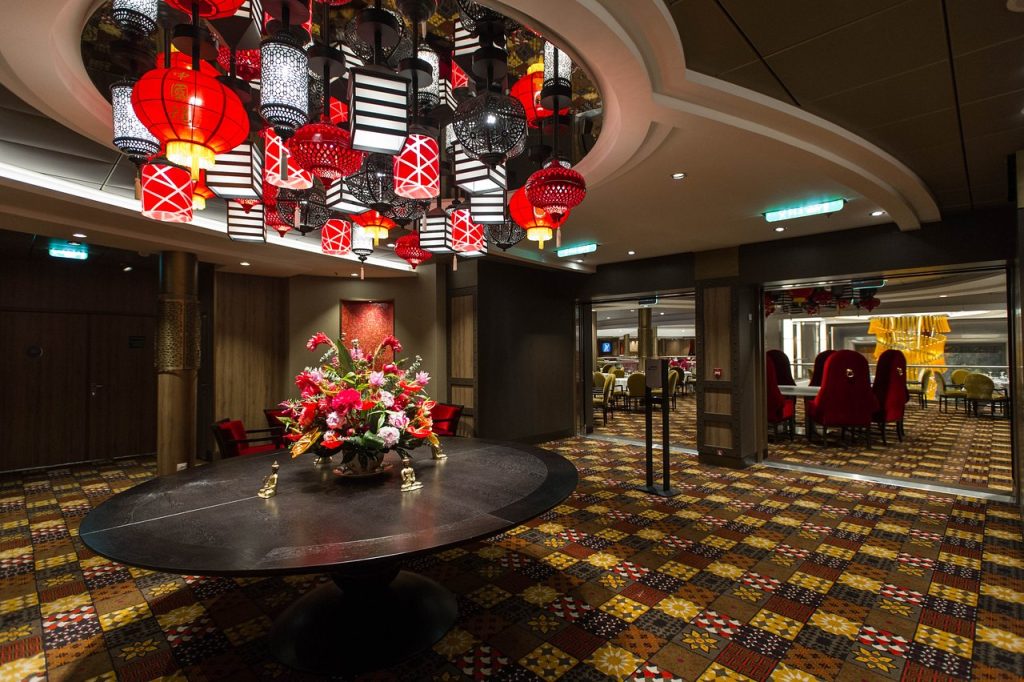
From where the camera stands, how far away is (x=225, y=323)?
6.98m

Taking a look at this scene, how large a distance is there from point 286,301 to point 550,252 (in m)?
4.14

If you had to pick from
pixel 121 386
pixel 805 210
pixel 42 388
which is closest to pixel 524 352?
pixel 805 210

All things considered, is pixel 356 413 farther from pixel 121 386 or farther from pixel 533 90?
pixel 121 386

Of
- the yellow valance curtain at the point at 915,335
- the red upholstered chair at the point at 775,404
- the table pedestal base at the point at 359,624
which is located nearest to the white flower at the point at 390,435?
the table pedestal base at the point at 359,624

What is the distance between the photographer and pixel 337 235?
3637 mm

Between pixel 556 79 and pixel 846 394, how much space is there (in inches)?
266

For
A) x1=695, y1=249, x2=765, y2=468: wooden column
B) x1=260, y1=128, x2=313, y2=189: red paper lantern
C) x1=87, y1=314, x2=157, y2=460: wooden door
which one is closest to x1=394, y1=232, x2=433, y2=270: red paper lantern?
x1=260, y1=128, x2=313, y2=189: red paper lantern

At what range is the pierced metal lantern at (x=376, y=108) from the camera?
5.90 feet

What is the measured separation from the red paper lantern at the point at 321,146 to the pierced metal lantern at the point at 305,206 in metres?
1.20

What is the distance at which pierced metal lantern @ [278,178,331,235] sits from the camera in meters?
3.14

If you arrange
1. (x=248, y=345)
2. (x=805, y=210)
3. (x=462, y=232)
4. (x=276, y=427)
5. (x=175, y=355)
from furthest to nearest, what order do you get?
(x=248, y=345), (x=175, y=355), (x=276, y=427), (x=805, y=210), (x=462, y=232)

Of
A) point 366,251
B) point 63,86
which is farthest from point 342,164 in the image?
point 366,251

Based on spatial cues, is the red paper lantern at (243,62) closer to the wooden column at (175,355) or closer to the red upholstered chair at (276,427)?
the red upholstered chair at (276,427)

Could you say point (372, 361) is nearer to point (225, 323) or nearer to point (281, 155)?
point (281, 155)
